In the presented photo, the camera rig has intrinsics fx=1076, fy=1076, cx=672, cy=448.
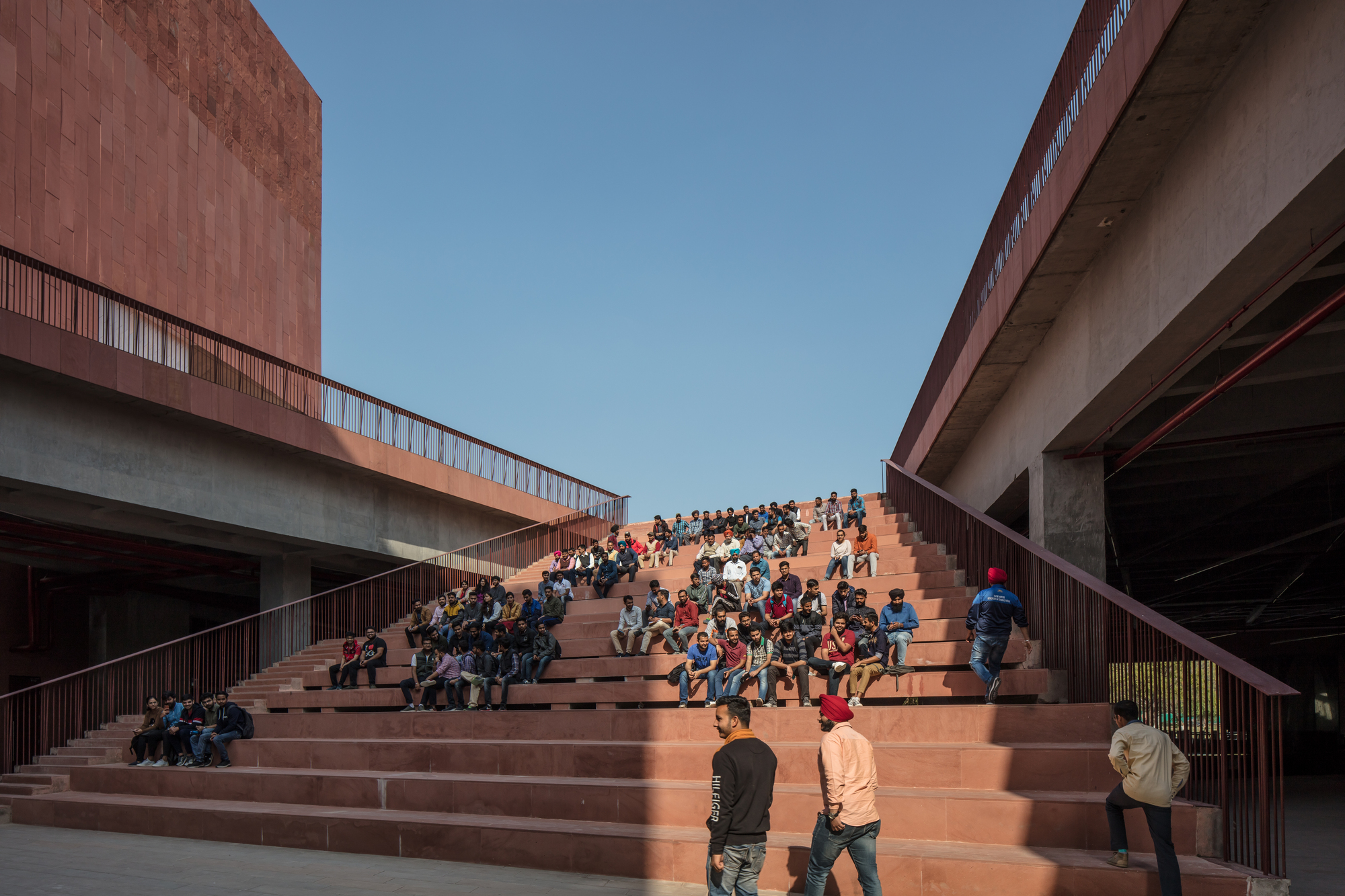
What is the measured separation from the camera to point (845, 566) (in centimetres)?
1697

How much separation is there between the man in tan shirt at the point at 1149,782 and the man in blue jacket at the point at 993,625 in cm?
316

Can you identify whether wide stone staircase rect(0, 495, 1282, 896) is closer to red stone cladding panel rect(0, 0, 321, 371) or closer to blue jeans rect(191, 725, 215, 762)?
blue jeans rect(191, 725, 215, 762)

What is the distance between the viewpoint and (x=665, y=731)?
1213 cm

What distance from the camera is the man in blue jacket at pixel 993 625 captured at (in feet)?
35.4

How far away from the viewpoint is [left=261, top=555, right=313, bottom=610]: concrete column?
2203 cm

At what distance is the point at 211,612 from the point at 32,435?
54.1 ft

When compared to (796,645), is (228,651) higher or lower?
lower

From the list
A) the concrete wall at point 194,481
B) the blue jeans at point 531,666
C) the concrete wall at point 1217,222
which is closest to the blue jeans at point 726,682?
the blue jeans at point 531,666

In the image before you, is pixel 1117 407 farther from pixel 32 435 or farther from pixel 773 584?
pixel 32 435

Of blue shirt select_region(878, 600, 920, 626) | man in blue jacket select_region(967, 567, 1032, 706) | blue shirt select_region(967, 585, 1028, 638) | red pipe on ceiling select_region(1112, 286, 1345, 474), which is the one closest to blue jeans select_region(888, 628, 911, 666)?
blue shirt select_region(878, 600, 920, 626)

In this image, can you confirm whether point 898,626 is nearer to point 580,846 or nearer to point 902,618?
point 902,618

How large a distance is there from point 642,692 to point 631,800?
3.20 metres

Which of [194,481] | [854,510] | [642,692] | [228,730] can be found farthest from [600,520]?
[642,692]

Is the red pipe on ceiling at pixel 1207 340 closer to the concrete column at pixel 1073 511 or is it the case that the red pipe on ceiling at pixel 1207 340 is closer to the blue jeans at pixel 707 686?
the concrete column at pixel 1073 511
